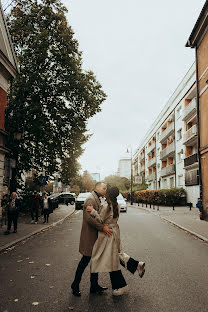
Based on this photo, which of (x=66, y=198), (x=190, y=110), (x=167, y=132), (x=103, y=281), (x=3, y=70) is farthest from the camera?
(x=167, y=132)

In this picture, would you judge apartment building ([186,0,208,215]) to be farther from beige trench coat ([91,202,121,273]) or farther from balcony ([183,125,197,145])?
beige trench coat ([91,202,121,273])

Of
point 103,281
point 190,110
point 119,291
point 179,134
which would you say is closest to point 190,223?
point 103,281

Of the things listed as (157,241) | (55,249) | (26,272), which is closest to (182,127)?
(157,241)

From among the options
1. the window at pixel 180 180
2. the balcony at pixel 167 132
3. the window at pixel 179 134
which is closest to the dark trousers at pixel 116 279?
the window at pixel 180 180

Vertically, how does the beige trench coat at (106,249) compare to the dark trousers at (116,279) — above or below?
above

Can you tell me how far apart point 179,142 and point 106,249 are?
120 ft

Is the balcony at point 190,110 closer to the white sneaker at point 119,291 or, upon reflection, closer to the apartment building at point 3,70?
the apartment building at point 3,70

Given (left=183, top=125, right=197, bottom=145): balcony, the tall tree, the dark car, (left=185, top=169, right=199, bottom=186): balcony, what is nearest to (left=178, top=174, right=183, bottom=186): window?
(left=185, top=169, right=199, bottom=186): balcony

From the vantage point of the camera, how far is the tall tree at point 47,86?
17.9m

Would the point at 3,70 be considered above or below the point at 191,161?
above

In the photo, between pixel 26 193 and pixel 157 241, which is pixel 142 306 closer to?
pixel 157 241

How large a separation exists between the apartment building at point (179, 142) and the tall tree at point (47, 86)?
53.2 ft

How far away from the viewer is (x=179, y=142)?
130 feet

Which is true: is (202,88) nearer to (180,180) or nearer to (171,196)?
(171,196)
